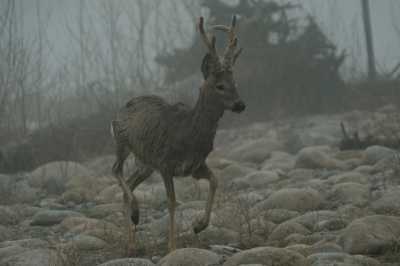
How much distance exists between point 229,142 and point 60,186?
6931mm

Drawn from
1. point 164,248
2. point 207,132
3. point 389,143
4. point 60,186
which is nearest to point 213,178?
point 207,132

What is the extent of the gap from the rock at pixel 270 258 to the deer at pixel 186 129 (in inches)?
21.0

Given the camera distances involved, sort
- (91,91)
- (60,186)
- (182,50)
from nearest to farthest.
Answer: (60,186), (91,91), (182,50)

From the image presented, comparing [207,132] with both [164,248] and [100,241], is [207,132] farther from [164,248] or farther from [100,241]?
[100,241]

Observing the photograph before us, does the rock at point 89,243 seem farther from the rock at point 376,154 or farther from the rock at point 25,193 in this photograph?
the rock at point 376,154

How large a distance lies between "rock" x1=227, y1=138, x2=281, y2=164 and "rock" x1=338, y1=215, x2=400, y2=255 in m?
8.53

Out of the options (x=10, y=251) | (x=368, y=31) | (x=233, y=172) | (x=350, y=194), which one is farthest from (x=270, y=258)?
(x=368, y=31)

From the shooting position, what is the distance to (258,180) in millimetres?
10430

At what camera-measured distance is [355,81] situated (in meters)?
22.6

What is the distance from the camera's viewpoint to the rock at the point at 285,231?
5.97 m

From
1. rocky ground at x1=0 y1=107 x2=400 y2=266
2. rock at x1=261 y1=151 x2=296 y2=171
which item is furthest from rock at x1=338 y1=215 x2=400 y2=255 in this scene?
rock at x1=261 y1=151 x2=296 y2=171

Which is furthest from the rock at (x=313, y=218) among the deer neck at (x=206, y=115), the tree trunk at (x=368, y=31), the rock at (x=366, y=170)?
the tree trunk at (x=368, y=31)

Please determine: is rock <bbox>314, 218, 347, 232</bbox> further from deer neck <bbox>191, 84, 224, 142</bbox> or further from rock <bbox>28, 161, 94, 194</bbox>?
rock <bbox>28, 161, 94, 194</bbox>

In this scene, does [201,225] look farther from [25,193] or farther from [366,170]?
[25,193]
